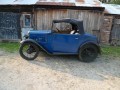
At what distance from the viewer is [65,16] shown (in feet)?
39.8

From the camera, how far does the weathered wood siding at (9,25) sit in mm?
12484

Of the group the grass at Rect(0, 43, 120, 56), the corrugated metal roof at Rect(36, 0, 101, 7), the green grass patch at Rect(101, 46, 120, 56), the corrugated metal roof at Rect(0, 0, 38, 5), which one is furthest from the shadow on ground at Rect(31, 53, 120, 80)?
the corrugated metal roof at Rect(0, 0, 38, 5)

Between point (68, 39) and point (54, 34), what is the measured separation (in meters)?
0.69

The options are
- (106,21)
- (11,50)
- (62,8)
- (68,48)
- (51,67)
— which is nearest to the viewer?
(51,67)

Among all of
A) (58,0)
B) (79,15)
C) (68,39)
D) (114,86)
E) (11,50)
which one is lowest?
(114,86)

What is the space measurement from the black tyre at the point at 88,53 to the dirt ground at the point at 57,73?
26 cm

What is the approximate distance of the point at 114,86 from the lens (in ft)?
25.2

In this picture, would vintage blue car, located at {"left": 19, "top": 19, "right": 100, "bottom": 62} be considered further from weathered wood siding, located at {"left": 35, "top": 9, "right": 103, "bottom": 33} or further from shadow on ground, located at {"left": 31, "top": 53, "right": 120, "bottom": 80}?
weathered wood siding, located at {"left": 35, "top": 9, "right": 103, "bottom": 33}

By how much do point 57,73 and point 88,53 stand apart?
87.9 inches

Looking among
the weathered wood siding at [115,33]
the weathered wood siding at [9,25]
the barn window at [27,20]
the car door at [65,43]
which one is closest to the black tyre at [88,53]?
the car door at [65,43]

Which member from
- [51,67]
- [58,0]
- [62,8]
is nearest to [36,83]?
[51,67]

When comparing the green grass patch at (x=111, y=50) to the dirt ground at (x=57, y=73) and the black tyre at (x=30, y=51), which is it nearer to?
the dirt ground at (x=57, y=73)

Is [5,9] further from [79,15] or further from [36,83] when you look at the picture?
[36,83]

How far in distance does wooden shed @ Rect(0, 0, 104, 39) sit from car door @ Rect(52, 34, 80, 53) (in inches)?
113
